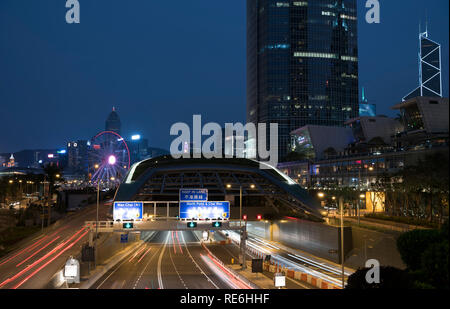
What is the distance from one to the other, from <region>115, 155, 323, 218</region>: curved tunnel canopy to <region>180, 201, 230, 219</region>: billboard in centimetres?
2564

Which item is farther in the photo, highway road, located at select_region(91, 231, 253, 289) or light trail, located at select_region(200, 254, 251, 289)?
light trail, located at select_region(200, 254, 251, 289)

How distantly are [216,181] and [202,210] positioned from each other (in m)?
39.1

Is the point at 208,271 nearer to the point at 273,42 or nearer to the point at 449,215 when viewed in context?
the point at 449,215

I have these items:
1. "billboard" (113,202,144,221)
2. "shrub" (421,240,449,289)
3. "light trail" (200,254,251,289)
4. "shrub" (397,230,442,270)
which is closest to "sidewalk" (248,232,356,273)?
"light trail" (200,254,251,289)

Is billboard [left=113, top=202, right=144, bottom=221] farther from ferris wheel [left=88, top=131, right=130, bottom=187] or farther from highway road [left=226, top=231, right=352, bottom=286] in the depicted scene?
ferris wheel [left=88, top=131, right=130, bottom=187]

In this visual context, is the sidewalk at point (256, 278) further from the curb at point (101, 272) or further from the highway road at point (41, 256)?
the highway road at point (41, 256)

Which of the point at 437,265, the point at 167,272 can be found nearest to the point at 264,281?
the point at 167,272

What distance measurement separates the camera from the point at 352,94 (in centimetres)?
19688

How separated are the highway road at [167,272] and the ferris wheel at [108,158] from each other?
43566 millimetres

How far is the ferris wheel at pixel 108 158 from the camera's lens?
99.2 m

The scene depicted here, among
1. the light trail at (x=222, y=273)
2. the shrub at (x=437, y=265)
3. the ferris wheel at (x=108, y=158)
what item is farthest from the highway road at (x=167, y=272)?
the ferris wheel at (x=108, y=158)

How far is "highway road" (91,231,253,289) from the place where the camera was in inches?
1296
